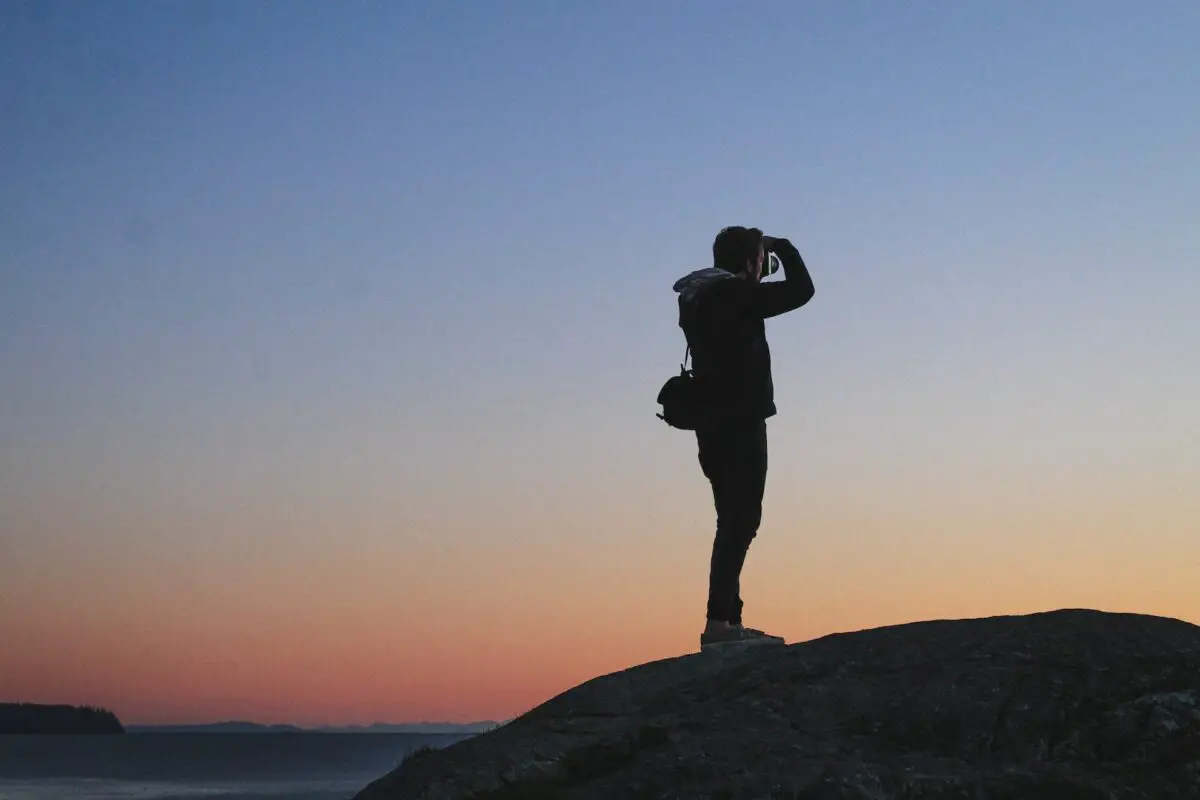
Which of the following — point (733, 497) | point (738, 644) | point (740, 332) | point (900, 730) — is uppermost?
point (740, 332)

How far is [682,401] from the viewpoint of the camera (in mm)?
9484

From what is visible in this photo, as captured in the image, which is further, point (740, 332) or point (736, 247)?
point (736, 247)

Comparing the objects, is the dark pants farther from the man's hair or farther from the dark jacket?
the man's hair

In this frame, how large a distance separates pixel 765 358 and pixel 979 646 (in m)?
2.51

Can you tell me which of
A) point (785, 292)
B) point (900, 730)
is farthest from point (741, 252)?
point (900, 730)

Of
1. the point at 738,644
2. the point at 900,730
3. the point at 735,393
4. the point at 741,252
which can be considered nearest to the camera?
the point at 900,730

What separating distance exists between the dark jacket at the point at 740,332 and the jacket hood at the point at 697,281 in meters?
0.01

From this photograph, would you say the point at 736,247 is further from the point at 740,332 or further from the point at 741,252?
the point at 740,332

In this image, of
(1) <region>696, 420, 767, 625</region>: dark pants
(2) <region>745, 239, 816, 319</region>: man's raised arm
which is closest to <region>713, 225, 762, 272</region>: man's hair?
(2) <region>745, 239, 816, 319</region>: man's raised arm

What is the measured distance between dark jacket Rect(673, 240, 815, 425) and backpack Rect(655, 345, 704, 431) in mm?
71

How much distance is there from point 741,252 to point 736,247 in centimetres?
5

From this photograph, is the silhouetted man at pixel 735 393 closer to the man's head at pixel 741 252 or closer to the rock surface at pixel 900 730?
the man's head at pixel 741 252

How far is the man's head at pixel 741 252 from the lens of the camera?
31.4 feet

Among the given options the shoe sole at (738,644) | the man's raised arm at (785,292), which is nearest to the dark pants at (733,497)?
the shoe sole at (738,644)
